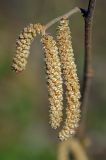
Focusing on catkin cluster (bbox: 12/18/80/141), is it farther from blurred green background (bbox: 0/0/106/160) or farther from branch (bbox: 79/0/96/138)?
blurred green background (bbox: 0/0/106/160)

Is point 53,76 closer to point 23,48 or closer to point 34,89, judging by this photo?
point 23,48

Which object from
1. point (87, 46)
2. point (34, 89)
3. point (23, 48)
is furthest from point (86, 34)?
point (34, 89)

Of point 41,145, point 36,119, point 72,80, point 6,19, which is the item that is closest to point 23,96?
point 36,119

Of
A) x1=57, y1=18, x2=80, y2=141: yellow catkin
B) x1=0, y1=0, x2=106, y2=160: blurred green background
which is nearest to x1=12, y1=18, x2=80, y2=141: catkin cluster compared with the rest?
x1=57, y1=18, x2=80, y2=141: yellow catkin

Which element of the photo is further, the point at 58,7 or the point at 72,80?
the point at 58,7

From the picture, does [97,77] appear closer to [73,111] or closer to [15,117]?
[15,117]

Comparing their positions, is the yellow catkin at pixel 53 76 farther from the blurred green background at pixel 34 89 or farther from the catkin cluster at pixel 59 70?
the blurred green background at pixel 34 89
